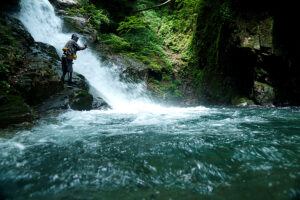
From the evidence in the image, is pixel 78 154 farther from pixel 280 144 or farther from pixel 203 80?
pixel 203 80

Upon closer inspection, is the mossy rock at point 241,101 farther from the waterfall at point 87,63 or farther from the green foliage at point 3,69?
the green foliage at point 3,69

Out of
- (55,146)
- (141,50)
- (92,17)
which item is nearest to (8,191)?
(55,146)

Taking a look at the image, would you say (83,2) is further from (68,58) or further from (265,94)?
(265,94)

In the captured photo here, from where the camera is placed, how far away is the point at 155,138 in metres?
3.34

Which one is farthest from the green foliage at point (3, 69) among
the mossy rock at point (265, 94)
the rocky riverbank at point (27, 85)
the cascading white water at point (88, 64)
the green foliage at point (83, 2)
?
the green foliage at point (83, 2)

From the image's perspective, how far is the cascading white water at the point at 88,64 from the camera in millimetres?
10094

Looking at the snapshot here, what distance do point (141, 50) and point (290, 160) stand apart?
11911 mm

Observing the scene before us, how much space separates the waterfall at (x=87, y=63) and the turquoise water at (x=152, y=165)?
657 centimetres

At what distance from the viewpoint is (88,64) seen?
35.1 ft

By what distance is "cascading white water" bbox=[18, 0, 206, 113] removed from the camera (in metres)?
10.1

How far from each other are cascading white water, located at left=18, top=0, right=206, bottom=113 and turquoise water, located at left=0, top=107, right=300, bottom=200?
6542 mm

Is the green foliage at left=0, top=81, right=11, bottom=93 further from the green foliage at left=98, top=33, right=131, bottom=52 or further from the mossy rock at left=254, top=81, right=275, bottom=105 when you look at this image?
the mossy rock at left=254, top=81, right=275, bottom=105

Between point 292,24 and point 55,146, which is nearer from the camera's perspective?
point 55,146

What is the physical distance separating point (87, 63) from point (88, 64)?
0.32 ft
